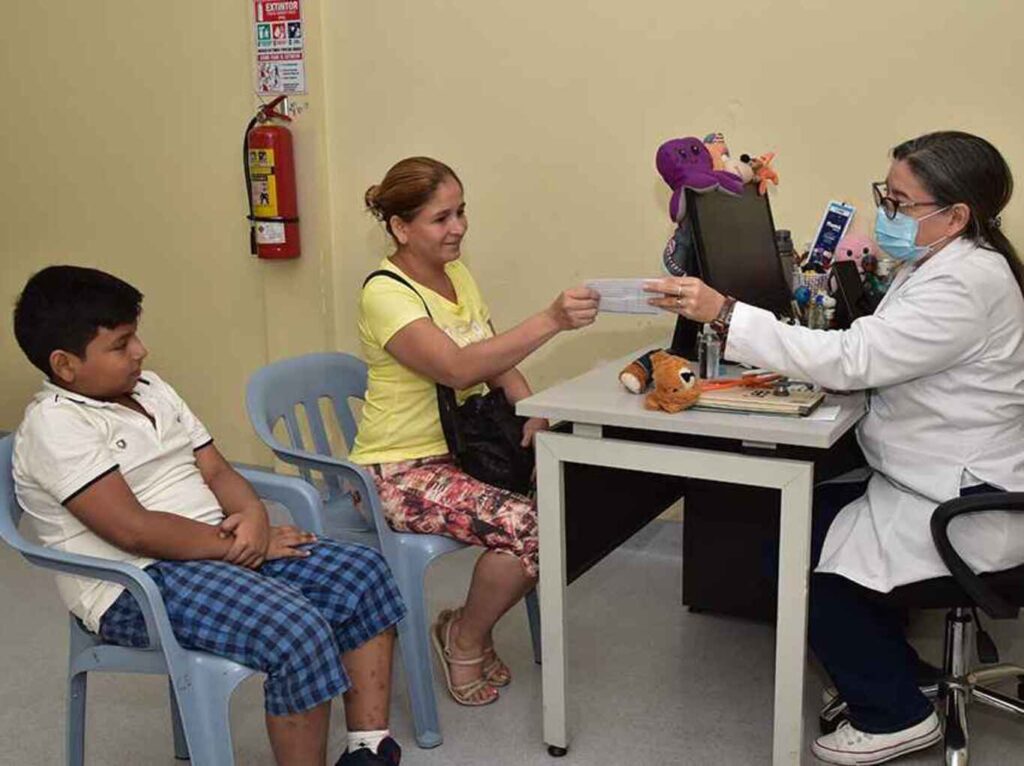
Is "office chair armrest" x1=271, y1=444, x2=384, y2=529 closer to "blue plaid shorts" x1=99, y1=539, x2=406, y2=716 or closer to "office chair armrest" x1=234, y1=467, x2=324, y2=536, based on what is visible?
"office chair armrest" x1=234, y1=467, x2=324, y2=536

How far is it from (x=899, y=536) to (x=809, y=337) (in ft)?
1.24

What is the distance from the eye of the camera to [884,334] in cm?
179

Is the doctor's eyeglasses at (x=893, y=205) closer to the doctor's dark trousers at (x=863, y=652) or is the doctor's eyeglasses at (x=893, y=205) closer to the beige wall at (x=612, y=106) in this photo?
the doctor's dark trousers at (x=863, y=652)

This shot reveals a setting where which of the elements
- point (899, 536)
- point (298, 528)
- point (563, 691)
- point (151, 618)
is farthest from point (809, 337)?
point (151, 618)

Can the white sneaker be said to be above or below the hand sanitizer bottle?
below

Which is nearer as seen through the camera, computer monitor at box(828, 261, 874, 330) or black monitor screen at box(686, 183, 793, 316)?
black monitor screen at box(686, 183, 793, 316)

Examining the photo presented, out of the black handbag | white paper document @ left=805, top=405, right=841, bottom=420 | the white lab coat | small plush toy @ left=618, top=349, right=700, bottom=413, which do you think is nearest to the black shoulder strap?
the black handbag

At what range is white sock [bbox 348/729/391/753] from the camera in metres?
1.87

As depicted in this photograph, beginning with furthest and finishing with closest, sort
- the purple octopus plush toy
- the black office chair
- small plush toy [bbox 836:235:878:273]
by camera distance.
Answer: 1. small plush toy [bbox 836:235:878:273]
2. the purple octopus plush toy
3. the black office chair

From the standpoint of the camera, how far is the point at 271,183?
3.41 meters

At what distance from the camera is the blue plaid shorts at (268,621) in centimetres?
168

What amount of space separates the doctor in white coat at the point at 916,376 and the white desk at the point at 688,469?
0.36 ft

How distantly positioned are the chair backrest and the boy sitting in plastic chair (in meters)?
0.26

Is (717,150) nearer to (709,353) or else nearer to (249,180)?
(709,353)
